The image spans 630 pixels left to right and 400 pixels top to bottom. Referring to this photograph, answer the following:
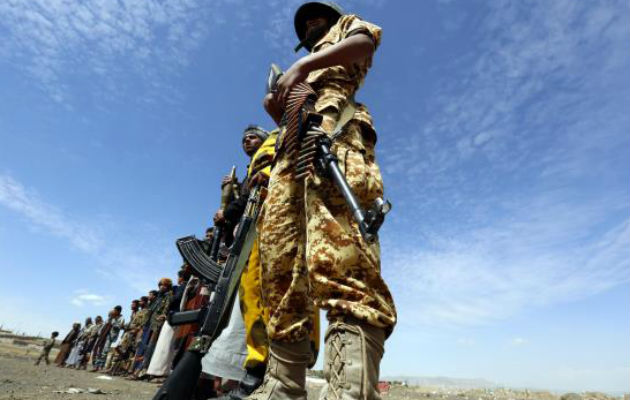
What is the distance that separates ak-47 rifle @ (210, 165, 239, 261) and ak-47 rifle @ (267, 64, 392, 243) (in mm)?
2641

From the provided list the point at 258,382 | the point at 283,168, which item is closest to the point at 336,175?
the point at 283,168

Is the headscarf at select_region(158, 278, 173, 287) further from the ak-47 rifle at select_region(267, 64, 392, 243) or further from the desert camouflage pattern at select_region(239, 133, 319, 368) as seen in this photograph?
the ak-47 rifle at select_region(267, 64, 392, 243)

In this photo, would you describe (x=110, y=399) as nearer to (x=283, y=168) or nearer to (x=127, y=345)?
(x=283, y=168)

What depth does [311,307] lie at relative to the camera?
1699 millimetres

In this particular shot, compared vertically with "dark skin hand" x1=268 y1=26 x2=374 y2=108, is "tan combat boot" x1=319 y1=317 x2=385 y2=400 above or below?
below

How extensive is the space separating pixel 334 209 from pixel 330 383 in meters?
0.66

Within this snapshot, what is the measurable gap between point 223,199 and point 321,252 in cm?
366

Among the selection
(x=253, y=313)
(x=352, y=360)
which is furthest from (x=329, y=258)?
(x=253, y=313)

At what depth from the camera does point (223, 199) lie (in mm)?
4766

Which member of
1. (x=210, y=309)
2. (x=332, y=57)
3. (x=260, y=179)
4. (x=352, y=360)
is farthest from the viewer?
(x=260, y=179)

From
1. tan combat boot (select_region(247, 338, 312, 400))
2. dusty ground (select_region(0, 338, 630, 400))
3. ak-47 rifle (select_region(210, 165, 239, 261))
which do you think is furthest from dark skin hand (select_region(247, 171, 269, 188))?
dusty ground (select_region(0, 338, 630, 400))

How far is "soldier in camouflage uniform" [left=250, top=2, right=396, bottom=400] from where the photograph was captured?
3.90ft

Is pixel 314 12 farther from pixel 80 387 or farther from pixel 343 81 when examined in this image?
pixel 80 387

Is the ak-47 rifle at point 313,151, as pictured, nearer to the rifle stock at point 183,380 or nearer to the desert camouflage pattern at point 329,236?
the desert camouflage pattern at point 329,236
